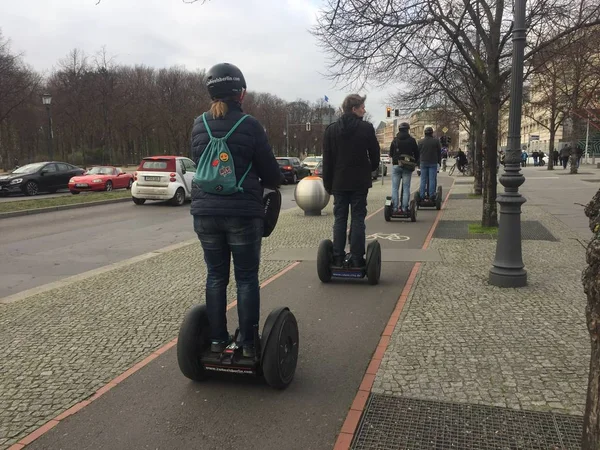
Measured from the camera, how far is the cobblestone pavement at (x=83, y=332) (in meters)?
3.45

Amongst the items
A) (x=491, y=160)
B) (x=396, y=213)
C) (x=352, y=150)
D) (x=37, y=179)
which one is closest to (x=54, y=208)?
(x=37, y=179)

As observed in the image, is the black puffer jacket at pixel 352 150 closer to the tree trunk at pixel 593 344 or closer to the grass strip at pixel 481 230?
the tree trunk at pixel 593 344

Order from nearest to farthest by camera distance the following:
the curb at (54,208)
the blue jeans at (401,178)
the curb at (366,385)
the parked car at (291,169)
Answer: the curb at (366,385)
the blue jeans at (401,178)
the curb at (54,208)
the parked car at (291,169)

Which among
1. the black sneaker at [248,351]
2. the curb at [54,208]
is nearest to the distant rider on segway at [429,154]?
the black sneaker at [248,351]

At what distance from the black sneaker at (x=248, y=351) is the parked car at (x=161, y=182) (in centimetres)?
1461

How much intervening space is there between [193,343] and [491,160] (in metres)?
7.89

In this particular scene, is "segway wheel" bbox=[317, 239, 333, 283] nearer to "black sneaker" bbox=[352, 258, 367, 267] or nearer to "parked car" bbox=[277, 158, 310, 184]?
"black sneaker" bbox=[352, 258, 367, 267]

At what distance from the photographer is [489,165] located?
380 inches

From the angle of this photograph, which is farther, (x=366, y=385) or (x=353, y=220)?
(x=353, y=220)

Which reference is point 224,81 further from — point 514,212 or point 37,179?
point 37,179

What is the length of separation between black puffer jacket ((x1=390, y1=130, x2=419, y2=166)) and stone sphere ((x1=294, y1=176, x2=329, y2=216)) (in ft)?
8.40

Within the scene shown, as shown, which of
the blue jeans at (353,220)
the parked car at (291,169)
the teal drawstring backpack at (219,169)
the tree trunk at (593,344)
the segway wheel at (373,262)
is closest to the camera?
the tree trunk at (593,344)

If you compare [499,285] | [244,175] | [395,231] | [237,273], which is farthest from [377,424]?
[395,231]

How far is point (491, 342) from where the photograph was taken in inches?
163
